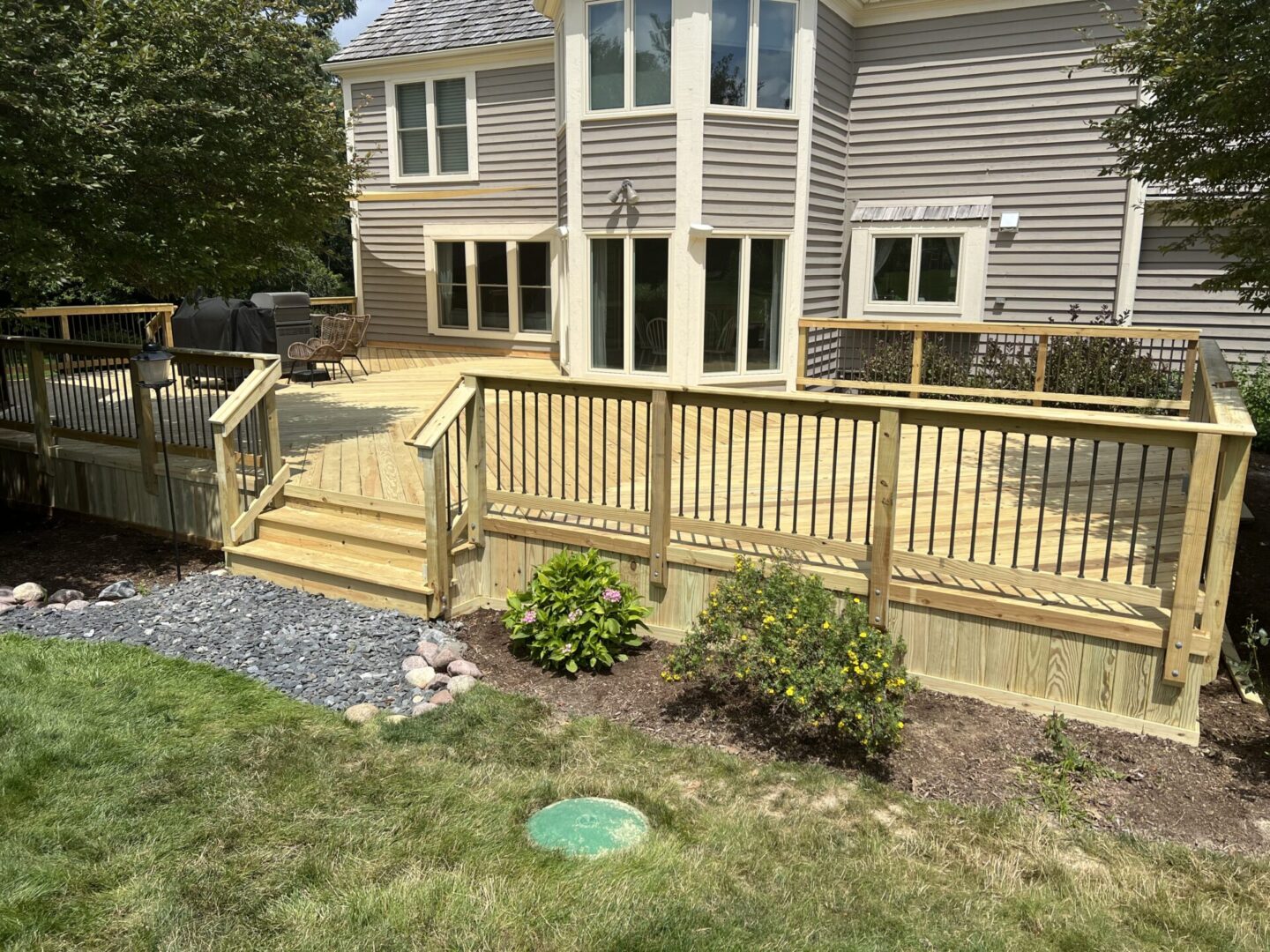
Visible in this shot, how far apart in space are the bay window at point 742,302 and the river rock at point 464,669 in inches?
238

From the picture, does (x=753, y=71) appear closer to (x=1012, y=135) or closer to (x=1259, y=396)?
(x=1012, y=135)

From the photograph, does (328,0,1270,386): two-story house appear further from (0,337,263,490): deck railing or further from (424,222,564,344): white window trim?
(0,337,263,490): deck railing

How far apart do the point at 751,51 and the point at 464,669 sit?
7.72 metres

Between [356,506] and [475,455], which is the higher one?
[475,455]

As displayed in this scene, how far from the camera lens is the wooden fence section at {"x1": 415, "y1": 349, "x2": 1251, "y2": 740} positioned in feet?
13.4

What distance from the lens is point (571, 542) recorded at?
5523mm

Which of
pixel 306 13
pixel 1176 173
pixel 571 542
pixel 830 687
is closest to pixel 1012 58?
pixel 1176 173

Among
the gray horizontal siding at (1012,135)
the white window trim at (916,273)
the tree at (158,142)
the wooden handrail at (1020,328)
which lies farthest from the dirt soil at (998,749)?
the gray horizontal siding at (1012,135)

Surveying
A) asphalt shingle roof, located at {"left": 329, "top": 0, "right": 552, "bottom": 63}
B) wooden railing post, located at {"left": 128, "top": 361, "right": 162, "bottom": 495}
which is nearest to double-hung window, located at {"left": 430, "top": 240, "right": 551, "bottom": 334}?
asphalt shingle roof, located at {"left": 329, "top": 0, "right": 552, "bottom": 63}

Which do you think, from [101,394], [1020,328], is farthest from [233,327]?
[1020,328]

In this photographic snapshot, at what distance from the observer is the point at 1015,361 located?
1042 cm

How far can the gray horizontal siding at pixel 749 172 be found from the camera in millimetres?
9883

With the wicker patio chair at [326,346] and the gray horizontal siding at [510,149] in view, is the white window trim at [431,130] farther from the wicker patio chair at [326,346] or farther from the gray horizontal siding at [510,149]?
the wicker patio chair at [326,346]

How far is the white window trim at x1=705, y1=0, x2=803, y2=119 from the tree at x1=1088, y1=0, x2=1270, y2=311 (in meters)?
4.29
